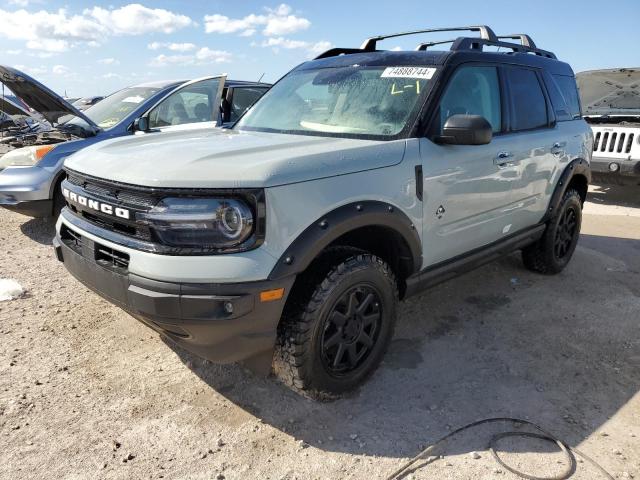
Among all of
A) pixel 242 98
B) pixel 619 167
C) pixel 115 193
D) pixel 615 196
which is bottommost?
pixel 615 196

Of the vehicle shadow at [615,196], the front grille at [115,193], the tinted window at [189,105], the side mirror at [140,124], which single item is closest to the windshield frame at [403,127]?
the front grille at [115,193]

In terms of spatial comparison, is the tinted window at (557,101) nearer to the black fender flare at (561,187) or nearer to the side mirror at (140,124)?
the black fender flare at (561,187)

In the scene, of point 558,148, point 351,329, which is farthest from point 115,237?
point 558,148

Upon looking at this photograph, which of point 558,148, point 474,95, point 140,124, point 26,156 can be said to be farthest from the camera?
point 140,124

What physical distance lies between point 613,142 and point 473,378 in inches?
253

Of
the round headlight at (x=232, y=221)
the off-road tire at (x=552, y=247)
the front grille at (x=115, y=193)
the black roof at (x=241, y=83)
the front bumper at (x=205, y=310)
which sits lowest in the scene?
the off-road tire at (x=552, y=247)

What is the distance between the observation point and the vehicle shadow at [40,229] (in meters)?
5.50

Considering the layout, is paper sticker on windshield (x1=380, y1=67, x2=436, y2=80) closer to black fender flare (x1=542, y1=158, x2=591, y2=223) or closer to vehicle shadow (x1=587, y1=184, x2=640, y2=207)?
black fender flare (x1=542, y1=158, x2=591, y2=223)

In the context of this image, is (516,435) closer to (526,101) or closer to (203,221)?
(203,221)

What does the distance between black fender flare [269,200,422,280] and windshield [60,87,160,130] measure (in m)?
4.23

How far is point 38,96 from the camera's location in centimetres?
554

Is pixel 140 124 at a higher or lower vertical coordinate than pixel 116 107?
lower

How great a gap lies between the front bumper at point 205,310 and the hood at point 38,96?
3582 millimetres

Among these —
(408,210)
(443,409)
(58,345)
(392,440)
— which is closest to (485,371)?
(443,409)
